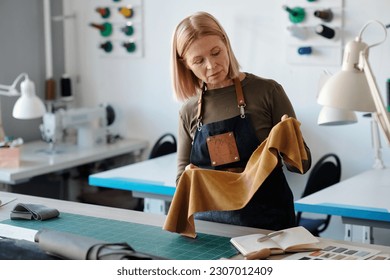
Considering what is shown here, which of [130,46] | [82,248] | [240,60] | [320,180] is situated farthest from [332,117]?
[130,46]

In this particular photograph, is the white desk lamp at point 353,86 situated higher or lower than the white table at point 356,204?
higher

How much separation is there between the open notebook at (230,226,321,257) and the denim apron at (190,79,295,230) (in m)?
0.32

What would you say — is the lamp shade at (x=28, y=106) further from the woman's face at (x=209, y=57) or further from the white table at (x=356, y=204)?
the woman's face at (x=209, y=57)

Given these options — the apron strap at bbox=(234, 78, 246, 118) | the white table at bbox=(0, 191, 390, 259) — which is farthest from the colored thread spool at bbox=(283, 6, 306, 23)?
the white table at bbox=(0, 191, 390, 259)

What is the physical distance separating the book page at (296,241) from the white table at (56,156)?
2.31 metres

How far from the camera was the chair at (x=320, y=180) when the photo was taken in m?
3.90

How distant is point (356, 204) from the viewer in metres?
3.20

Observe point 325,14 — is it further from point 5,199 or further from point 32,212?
point 32,212

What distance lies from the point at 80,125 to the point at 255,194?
2.43 meters

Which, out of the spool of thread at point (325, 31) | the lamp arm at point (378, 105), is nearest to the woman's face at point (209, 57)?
the lamp arm at point (378, 105)

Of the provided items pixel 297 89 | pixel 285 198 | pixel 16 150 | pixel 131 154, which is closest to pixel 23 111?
pixel 16 150
